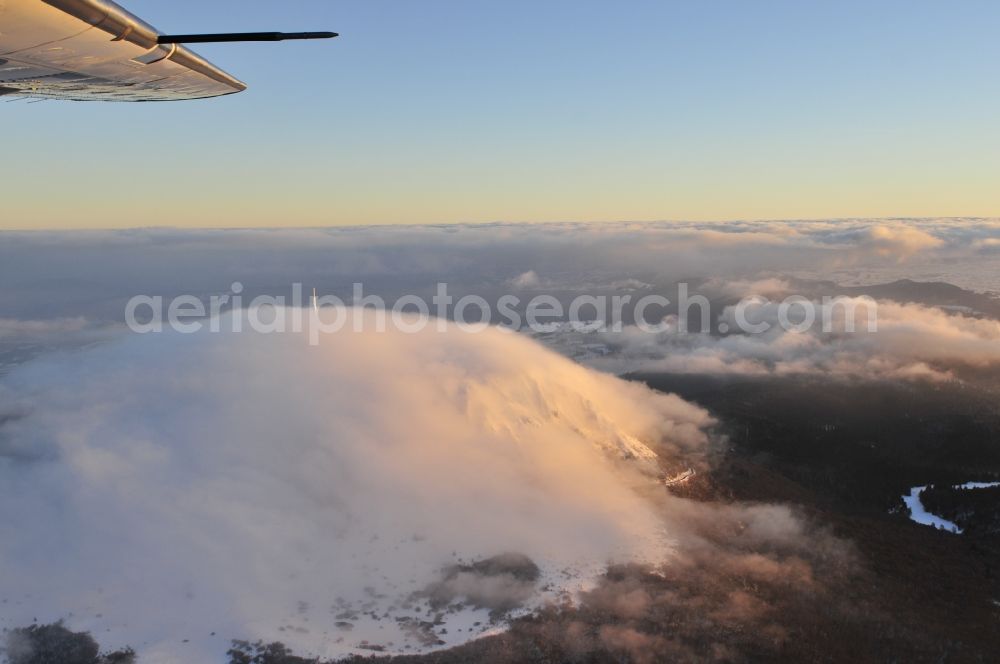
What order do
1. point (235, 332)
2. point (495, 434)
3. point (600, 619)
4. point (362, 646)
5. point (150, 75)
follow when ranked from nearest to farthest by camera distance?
1. point (150, 75)
2. point (362, 646)
3. point (600, 619)
4. point (495, 434)
5. point (235, 332)

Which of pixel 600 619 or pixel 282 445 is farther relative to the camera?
pixel 282 445


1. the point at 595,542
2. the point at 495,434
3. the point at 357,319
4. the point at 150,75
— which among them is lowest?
the point at 595,542

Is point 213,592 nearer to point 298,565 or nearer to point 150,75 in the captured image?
point 298,565

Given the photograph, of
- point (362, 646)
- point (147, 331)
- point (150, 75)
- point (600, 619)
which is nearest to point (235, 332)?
point (147, 331)

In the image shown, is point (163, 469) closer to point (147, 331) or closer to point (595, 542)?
point (147, 331)

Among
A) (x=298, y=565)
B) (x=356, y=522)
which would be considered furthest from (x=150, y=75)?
(x=356, y=522)

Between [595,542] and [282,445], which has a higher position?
[282,445]

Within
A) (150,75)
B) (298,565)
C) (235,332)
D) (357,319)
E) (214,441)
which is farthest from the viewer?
(357,319)
